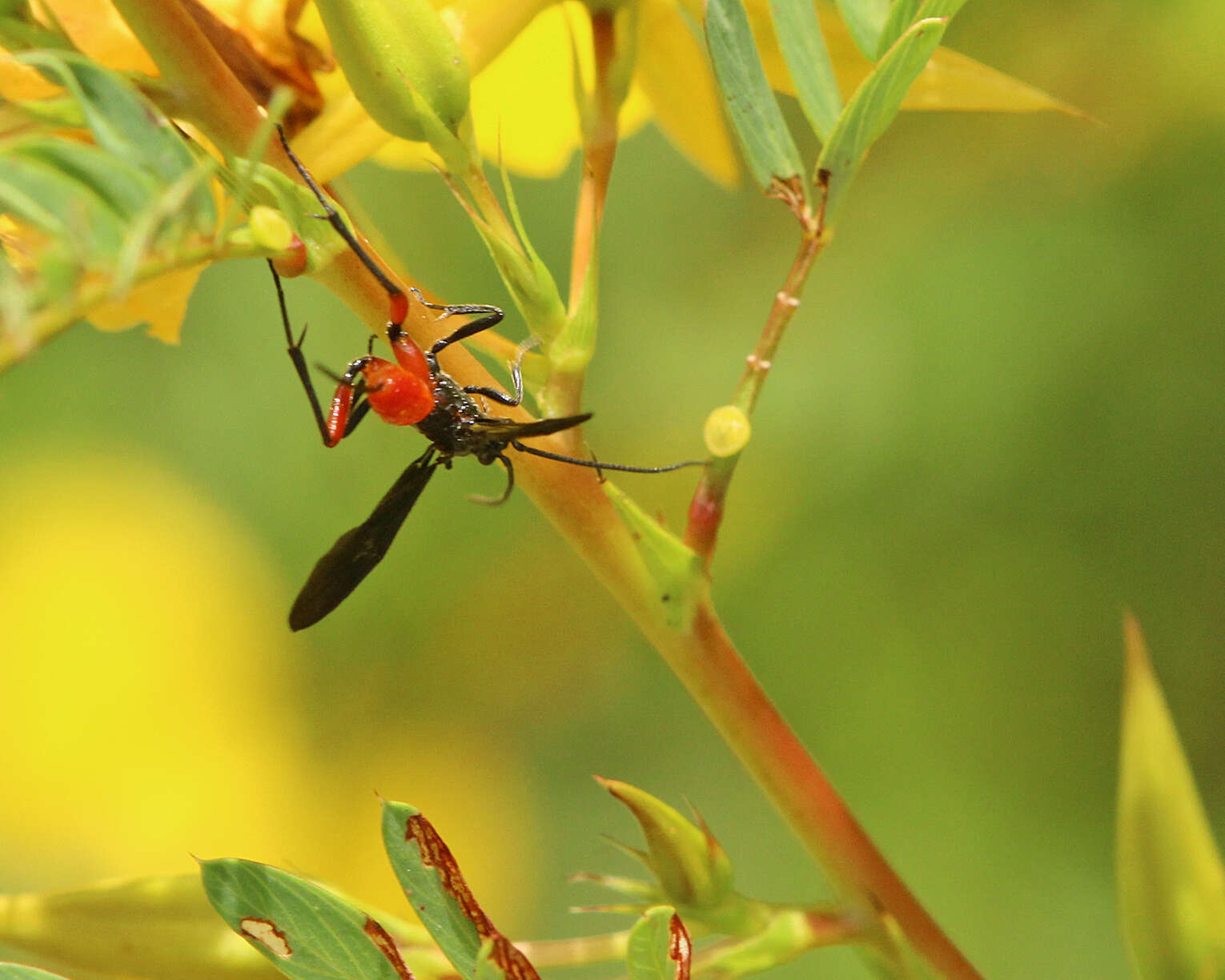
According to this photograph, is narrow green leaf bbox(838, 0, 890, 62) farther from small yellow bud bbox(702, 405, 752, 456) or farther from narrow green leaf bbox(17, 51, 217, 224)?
narrow green leaf bbox(17, 51, 217, 224)

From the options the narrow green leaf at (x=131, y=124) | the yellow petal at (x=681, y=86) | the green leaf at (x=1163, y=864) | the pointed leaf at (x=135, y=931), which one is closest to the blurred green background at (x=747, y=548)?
the yellow petal at (x=681, y=86)

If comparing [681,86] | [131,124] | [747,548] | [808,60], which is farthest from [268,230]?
[747,548]

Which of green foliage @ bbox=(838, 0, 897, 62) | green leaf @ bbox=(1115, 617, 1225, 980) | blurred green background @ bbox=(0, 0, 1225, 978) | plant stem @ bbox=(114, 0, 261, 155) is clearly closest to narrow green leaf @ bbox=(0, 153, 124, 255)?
plant stem @ bbox=(114, 0, 261, 155)

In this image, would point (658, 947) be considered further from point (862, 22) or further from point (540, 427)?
point (862, 22)

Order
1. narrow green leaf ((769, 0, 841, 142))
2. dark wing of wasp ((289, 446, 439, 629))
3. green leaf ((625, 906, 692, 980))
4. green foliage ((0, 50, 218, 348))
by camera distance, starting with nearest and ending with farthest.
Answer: green foliage ((0, 50, 218, 348))
green leaf ((625, 906, 692, 980))
narrow green leaf ((769, 0, 841, 142))
dark wing of wasp ((289, 446, 439, 629))

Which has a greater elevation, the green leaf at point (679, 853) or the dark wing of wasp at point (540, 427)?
the dark wing of wasp at point (540, 427)

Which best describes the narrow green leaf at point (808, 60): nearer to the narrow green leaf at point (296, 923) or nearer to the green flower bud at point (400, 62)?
the green flower bud at point (400, 62)
